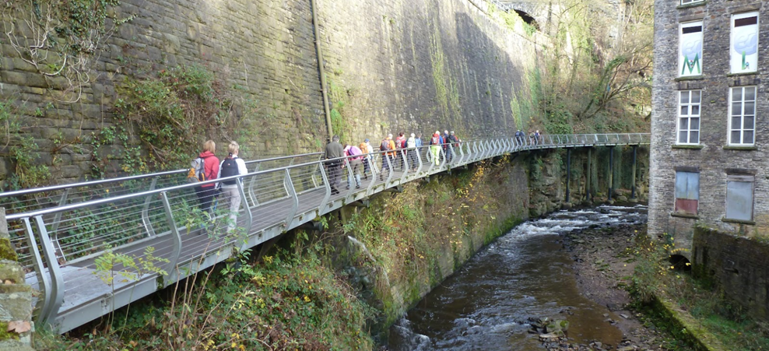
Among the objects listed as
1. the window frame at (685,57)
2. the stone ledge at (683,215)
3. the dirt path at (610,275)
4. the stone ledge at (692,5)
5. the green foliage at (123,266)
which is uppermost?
the stone ledge at (692,5)

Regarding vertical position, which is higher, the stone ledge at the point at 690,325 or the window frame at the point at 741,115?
the window frame at the point at 741,115

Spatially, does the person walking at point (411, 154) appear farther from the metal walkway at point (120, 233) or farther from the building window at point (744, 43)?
the building window at point (744, 43)

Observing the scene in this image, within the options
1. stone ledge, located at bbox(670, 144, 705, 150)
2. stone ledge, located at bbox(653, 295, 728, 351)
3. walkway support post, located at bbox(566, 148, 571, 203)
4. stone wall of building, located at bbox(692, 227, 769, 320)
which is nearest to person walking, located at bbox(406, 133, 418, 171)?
stone ledge, located at bbox(653, 295, 728, 351)

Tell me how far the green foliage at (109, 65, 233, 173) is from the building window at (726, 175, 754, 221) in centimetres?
1520

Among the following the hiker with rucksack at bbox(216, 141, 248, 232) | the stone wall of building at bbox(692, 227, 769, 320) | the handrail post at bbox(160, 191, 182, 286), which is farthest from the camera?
the stone wall of building at bbox(692, 227, 769, 320)

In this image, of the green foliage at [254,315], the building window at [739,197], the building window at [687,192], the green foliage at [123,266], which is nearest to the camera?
the green foliage at [123,266]

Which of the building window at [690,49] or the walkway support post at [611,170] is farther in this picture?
the walkway support post at [611,170]

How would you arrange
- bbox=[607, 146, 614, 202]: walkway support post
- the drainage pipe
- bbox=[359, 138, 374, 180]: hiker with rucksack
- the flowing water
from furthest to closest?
bbox=[607, 146, 614, 202]: walkway support post < the drainage pipe < the flowing water < bbox=[359, 138, 374, 180]: hiker with rucksack

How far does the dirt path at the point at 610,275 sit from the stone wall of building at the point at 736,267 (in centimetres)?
215

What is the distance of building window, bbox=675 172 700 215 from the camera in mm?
16219

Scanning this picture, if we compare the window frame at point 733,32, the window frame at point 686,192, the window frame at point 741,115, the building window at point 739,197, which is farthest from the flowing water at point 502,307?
the window frame at point 733,32

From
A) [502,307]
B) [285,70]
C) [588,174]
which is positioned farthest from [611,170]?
[285,70]

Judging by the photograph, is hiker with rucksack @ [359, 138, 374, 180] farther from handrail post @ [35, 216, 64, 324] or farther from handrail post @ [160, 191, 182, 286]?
handrail post @ [35, 216, 64, 324]

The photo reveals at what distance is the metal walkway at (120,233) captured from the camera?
11.6 feet
